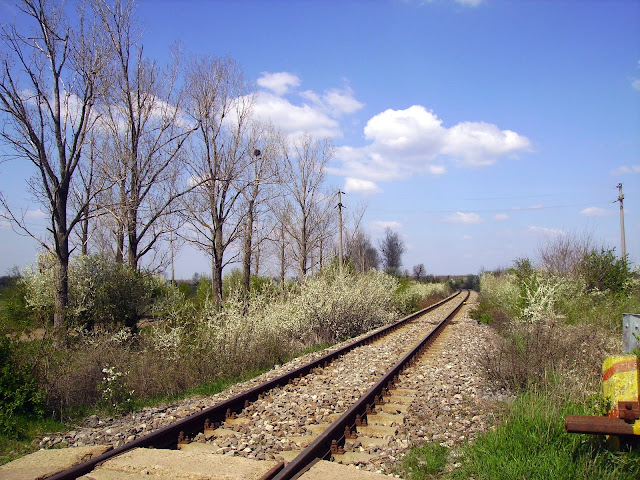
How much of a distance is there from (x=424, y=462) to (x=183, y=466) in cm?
257

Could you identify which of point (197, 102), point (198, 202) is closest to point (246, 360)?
point (198, 202)

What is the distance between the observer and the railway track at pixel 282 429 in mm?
5254

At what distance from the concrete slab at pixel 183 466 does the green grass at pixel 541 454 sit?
208cm

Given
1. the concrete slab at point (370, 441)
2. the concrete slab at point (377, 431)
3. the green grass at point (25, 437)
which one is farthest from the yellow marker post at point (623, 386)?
the green grass at point (25, 437)

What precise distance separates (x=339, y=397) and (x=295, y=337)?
28.5ft

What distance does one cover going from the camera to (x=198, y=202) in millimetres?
23578

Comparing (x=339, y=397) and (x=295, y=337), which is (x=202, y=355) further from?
(x=295, y=337)

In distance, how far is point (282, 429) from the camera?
22.3 ft

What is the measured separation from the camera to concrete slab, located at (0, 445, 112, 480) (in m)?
5.03

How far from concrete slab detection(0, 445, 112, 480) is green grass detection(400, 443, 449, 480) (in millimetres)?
3422

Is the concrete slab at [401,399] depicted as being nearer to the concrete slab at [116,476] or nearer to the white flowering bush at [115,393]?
the white flowering bush at [115,393]

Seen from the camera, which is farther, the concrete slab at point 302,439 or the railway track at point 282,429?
the concrete slab at point 302,439

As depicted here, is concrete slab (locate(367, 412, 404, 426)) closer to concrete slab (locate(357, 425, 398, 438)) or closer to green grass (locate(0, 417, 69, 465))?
concrete slab (locate(357, 425, 398, 438))

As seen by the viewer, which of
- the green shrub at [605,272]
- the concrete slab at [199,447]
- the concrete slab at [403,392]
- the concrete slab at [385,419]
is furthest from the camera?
the green shrub at [605,272]
